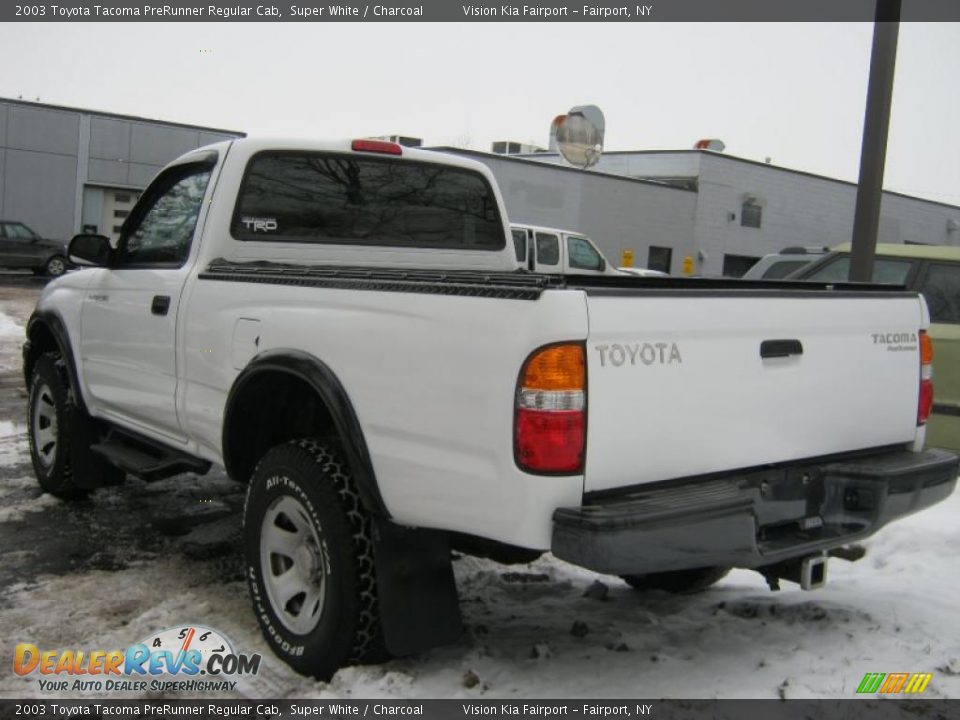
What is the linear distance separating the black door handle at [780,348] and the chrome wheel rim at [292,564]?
163 centimetres

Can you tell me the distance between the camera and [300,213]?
15.0ft

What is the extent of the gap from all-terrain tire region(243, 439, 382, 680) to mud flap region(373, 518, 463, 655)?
0.07 meters

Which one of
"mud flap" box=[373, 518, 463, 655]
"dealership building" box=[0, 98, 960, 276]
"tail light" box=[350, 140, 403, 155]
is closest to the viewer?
"mud flap" box=[373, 518, 463, 655]

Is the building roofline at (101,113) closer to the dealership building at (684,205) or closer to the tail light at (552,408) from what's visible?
the dealership building at (684,205)

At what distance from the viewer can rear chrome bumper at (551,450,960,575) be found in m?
2.65

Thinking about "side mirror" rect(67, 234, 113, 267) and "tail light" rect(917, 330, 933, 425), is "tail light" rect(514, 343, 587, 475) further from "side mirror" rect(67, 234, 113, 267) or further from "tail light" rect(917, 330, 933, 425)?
"side mirror" rect(67, 234, 113, 267)

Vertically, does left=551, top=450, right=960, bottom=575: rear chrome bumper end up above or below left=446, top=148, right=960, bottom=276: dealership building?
below

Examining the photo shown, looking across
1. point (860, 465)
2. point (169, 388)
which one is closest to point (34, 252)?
point (169, 388)

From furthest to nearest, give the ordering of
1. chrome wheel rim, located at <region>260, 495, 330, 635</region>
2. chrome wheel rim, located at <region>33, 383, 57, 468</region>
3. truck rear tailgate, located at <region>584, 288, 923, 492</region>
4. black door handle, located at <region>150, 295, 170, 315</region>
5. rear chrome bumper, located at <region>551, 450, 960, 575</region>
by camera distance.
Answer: chrome wheel rim, located at <region>33, 383, 57, 468</region> → black door handle, located at <region>150, 295, 170, 315</region> → chrome wheel rim, located at <region>260, 495, 330, 635</region> → truck rear tailgate, located at <region>584, 288, 923, 492</region> → rear chrome bumper, located at <region>551, 450, 960, 575</region>

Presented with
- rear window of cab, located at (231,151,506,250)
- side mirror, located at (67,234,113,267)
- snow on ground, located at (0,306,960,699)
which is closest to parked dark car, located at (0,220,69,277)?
side mirror, located at (67,234,113,267)

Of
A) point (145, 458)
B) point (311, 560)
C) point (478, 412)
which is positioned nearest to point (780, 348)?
point (478, 412)

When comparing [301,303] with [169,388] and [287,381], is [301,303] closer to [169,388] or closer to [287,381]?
[287,381]
